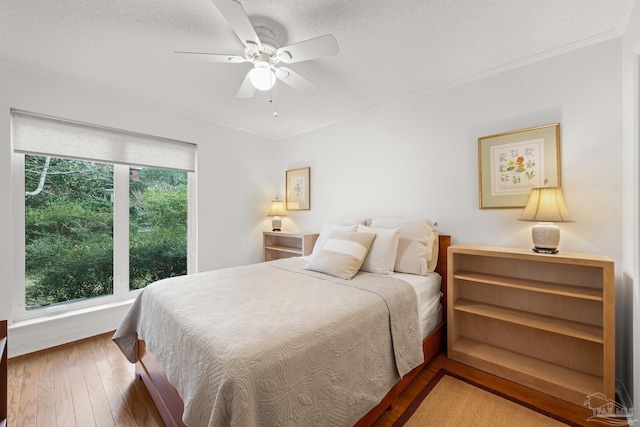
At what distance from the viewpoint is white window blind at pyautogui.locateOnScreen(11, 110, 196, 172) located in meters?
2.27

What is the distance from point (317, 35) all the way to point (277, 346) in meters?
1.94

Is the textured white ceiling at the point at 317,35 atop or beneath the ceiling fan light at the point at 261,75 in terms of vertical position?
atop

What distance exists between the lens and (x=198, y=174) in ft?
10.8

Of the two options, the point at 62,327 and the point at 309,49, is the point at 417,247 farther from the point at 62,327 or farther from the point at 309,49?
the point at 62,327

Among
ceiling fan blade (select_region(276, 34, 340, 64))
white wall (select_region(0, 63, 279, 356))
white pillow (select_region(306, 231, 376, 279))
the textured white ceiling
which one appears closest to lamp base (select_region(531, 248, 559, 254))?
white pillow (select_region(306, 231, 376, 279))

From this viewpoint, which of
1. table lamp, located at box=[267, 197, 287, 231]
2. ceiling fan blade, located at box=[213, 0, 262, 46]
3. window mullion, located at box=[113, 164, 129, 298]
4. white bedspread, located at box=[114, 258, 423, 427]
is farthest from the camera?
table lamp, located at box=[267, 197, 287, 231]

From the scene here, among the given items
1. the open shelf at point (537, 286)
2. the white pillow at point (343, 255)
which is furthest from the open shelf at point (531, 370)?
the white pillow at point (343, 255)

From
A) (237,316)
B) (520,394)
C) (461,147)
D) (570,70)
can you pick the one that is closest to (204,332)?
(237,316)

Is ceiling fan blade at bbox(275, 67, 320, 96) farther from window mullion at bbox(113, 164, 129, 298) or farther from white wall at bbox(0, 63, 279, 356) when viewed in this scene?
window mullion at bbox(113, 164, 129, 298)

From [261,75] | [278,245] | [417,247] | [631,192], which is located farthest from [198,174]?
[631,192]

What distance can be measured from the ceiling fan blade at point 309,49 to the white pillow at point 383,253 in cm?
145

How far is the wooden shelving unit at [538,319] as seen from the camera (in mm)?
1589

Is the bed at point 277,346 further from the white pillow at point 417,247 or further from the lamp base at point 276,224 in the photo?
the lamp base at point 276,224

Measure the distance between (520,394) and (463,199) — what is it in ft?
4.91
